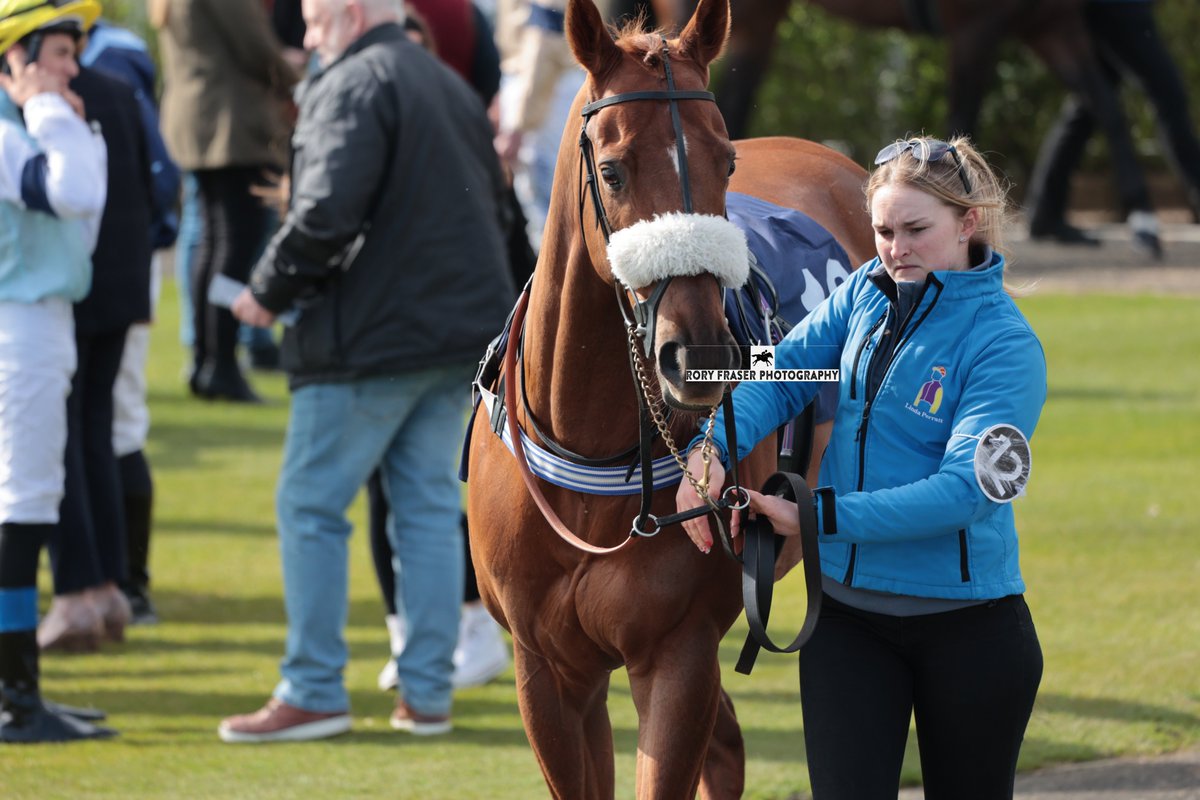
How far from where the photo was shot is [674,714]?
355 cm

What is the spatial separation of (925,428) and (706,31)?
85 cm

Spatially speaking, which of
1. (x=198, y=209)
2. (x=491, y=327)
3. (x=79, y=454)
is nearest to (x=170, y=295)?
(x=198, y=209)

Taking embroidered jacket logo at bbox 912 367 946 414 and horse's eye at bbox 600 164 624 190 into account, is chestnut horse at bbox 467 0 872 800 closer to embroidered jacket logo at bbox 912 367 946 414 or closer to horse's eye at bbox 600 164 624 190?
horse's eye at bbox 600 164 624 190

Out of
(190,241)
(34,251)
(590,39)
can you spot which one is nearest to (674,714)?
(590,39)

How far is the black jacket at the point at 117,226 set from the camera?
6.11 m

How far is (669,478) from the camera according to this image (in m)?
3.55

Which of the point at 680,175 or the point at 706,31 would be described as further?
the point at 706,31

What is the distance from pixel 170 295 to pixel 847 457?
14078 millimetres

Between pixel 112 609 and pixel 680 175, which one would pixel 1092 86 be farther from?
pixel 680 175

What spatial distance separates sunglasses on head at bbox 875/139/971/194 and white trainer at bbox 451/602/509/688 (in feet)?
10.6

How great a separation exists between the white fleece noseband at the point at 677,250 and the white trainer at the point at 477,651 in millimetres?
3253

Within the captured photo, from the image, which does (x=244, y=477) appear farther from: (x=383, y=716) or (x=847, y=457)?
(x=847, y=457)

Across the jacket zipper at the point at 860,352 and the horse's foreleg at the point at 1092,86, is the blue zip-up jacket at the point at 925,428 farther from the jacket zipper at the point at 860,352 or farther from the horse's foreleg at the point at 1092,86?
the horse's foreleg at the point at 1092,86

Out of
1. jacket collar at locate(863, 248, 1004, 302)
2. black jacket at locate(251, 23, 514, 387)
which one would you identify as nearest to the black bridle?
jacket collar at locate(863, 248, 1004, 302)
